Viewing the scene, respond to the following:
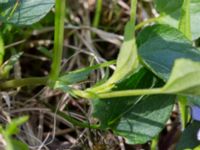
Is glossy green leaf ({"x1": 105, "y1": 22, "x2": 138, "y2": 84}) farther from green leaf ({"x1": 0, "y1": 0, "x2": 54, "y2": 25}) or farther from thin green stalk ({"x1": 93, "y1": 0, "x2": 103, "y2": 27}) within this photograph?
thin green stalk ({"x1": 93, "y1": 0, "x2": 103, "y2": 27})

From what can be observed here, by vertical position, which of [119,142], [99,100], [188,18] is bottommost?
[119,142]

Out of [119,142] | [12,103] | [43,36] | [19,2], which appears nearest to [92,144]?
[119,142]

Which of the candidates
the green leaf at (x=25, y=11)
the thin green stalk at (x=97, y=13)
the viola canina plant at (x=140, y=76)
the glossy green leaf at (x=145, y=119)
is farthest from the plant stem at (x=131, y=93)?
the thin green stalk at (x=97, y=13)

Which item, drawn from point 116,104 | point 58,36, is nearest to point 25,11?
point 58,36

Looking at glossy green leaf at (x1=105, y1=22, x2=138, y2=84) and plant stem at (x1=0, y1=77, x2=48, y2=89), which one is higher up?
glossy green leaf at (x1=105, y1=22, x2=138, y2=84)

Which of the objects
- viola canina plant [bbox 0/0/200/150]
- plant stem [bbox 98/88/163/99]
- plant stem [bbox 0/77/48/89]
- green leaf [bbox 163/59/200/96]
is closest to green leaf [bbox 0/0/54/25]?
viola canina plant [bbox 0/0/200/150]

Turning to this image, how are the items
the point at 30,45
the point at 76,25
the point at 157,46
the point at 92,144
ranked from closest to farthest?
the point at 157,46, the point at 92,144, the point at 30,45, the point at 76,25

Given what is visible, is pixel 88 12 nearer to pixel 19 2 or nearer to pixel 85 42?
pixel 85 42

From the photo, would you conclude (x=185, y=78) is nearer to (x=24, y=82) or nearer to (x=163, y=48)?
(x=163, y=48)
